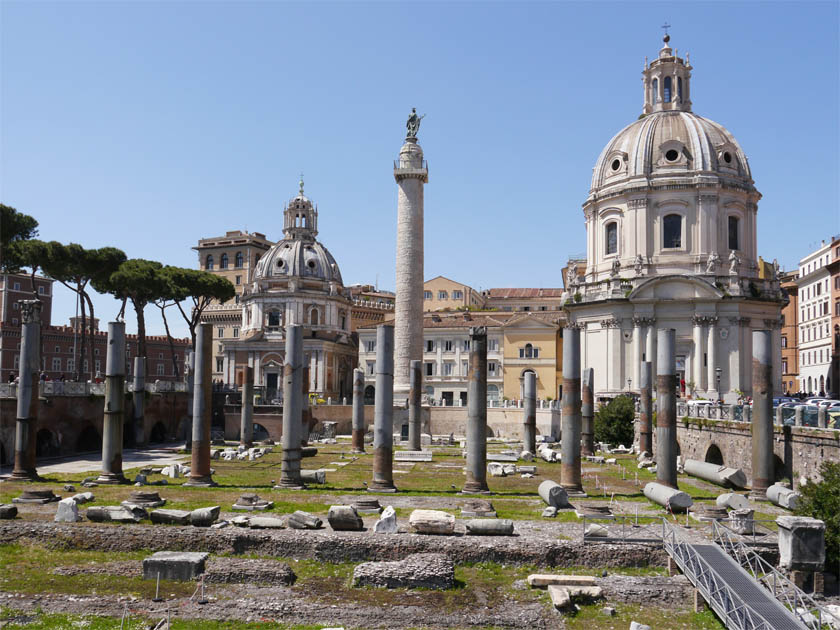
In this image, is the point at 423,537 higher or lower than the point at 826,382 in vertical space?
lower

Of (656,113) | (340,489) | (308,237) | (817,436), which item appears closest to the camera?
(817,436)

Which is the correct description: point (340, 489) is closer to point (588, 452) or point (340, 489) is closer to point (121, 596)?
point (121, 596)

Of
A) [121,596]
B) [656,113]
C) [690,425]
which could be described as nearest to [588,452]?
[690,425]

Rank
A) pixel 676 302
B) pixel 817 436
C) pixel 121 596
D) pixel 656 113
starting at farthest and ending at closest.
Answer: pixel 656 113, pixel 676 302, pixel 817 436, pixel 121 596

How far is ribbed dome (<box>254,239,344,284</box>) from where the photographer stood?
80.8m

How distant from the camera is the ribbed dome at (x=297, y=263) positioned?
265 ft

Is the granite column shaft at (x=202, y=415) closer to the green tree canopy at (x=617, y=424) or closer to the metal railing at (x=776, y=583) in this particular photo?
the metal railing at (x=776, y=583)

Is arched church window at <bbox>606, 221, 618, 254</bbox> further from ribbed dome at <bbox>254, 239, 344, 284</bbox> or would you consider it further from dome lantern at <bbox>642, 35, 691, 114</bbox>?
ribbed dome at <bbox>254, 239, 344, 284</bbox>

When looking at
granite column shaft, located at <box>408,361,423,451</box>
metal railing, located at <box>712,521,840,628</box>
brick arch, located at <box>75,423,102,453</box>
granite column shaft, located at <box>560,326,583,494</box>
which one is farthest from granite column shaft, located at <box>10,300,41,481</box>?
metal railing, located at <box>712,521,840,628</box>

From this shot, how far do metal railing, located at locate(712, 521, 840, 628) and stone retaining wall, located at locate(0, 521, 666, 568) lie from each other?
1.29m

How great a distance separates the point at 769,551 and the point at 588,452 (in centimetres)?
2046

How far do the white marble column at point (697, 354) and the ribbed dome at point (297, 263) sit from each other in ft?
136

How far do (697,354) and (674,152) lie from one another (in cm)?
1372

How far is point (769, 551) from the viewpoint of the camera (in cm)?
1500
